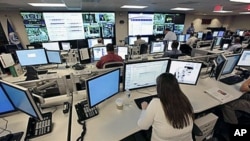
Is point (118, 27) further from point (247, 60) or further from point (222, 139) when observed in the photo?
point (222, 139)

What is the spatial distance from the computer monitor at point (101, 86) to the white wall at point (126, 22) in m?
6.08

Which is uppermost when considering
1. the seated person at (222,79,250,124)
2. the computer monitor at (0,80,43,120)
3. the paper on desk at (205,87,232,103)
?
the computer monitor at (0,80,43,120)

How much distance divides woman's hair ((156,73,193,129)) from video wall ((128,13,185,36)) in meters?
6.80

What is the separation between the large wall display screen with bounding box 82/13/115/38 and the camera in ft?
20.9

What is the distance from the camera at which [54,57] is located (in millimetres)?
3010

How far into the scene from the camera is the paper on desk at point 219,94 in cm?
156

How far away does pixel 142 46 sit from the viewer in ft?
13.6

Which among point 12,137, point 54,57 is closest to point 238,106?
point 12,137

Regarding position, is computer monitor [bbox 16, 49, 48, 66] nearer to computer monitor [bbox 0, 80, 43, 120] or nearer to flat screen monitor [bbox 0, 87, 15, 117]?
flat screen monitor [bbox 0, 87, 15, 117]

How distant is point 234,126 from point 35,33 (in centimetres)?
701

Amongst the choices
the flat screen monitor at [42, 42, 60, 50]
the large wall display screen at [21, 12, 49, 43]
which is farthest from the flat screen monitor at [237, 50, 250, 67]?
→ the large wall display screen at [21, 12, 49, 43]

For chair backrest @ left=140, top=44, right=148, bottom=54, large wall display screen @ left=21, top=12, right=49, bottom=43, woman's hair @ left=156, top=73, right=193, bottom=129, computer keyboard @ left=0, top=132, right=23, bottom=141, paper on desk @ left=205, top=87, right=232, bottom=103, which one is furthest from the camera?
large wall display screen @ left=21, top=12, right=49, bottom=43

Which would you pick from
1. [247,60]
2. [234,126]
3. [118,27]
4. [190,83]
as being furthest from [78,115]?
[118,27]

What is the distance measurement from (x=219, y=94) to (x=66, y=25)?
20.9 ft
